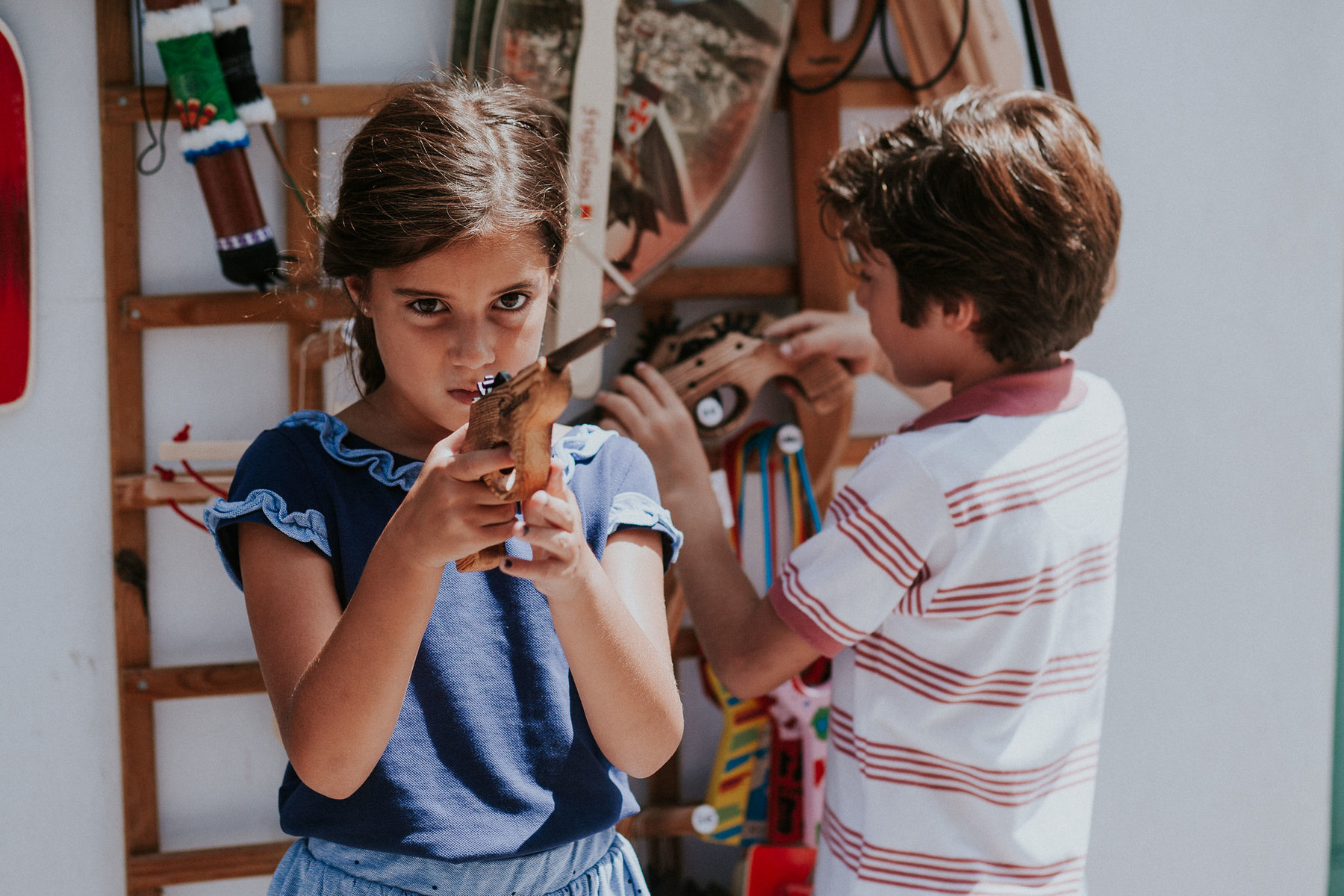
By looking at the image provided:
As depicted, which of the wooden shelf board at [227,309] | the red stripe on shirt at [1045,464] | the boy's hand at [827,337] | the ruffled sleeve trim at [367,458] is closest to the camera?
the ruffled sleeve trim at [367,458]

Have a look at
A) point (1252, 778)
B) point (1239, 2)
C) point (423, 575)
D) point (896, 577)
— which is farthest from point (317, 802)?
point (1239, 2)

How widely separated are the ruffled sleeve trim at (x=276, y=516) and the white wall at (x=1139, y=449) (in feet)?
1.89

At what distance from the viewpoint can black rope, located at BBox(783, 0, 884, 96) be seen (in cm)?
133

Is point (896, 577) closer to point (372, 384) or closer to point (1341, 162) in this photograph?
point (372, 384)

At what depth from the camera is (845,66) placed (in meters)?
1.35

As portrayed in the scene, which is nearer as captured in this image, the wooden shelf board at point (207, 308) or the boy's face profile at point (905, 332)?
the boy's face profile at point (905, 332)

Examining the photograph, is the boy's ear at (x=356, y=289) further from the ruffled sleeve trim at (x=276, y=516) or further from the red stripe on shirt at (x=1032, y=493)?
the red stripe on shirt at (x=1032, y=493)

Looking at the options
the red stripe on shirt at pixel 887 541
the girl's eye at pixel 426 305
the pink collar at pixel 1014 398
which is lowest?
the red stripe on shirt at pixel 887 541

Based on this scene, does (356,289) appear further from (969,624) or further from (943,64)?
(943,64)

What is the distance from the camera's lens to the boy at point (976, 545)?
3.28 ft

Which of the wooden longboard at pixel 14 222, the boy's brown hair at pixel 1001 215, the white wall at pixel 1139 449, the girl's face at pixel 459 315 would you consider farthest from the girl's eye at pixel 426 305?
the wooden longboard at pixel 14 222

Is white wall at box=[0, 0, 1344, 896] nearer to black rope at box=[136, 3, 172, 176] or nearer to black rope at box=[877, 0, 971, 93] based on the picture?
black rope at box=[136, 3, 172, 176]

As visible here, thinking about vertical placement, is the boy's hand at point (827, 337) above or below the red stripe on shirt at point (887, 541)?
above

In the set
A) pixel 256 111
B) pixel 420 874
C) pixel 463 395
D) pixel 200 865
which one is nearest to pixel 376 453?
pixel 463 395
